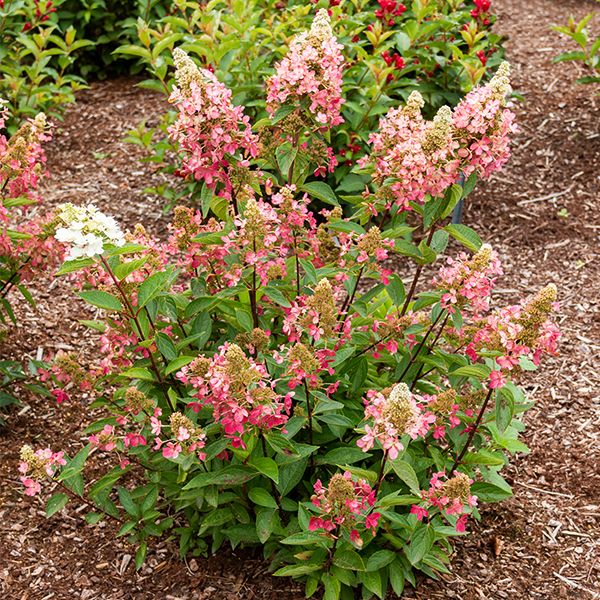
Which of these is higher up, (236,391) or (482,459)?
(236,391)

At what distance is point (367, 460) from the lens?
2768mm

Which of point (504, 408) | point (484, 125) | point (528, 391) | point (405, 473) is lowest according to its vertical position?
point (528, 391)

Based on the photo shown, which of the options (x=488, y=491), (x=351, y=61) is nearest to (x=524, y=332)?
(x=488, y=491)

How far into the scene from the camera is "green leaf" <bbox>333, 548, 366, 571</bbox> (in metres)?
2.37

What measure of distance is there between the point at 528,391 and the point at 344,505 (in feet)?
5.70

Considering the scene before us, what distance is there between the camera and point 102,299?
224cm

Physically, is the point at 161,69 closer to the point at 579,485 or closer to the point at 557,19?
the point at 579,485

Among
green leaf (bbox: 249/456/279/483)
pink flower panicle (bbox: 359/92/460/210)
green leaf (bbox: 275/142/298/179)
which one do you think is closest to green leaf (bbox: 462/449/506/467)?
green leaf (bbox: 249/456/279/483)

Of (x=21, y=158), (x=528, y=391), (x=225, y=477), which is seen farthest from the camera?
(x=528, y=391)

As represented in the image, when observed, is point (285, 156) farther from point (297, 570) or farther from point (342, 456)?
point (297, 570)

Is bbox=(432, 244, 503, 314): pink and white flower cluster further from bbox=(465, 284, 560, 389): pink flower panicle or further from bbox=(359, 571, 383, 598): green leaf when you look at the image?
bbox=(359, 571, 383, 598): green leaf

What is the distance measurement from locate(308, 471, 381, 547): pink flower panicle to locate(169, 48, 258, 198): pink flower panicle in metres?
0.96

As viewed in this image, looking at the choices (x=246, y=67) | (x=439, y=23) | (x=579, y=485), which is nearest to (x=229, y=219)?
(x=579, y=485)

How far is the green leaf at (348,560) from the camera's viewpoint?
237cm
